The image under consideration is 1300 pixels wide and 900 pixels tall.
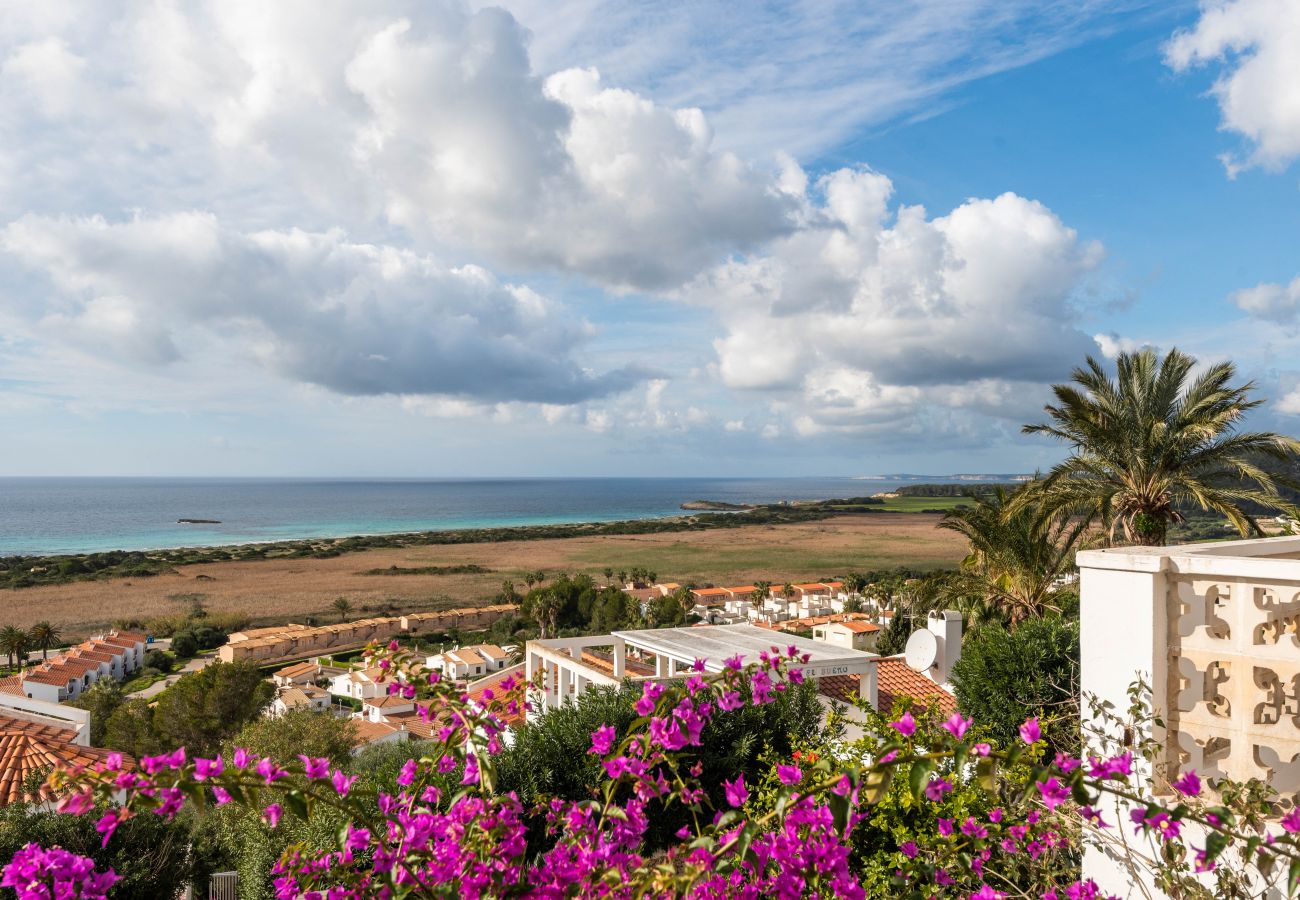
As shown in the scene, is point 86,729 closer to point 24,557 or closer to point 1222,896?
point 1222,896

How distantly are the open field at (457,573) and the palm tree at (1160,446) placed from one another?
5531 cm

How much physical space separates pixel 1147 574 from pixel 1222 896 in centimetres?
126

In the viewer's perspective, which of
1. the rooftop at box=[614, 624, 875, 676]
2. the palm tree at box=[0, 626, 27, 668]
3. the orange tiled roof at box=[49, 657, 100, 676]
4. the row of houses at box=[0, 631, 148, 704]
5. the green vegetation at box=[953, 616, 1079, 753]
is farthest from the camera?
the palm tree at box=[0, 626, 27, 668]

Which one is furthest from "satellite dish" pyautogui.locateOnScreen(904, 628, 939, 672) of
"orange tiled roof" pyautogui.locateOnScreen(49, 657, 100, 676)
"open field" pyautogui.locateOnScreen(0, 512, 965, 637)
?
"open field" pyautogui.locateOnScreen(0, 512, 965, 637)

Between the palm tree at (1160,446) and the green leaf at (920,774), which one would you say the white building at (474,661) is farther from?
the green leaf at (920,774)

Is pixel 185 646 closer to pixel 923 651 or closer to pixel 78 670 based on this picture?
pixel 78 670

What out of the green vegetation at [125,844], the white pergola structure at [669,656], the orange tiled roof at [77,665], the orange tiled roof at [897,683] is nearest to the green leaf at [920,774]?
the green vegetation at [125,844]

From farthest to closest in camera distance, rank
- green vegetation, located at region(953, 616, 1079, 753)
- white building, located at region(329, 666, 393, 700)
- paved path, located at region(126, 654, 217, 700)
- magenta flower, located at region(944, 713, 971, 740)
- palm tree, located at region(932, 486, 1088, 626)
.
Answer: paved path, located at region(126, 654, 217, 700) → white building, located at region(329, 666, 393, 700) → palm tree, located at region(932, 486, 1088, 626) → green vegetation, located at region(953, 616, 1079, 753) → magenta flower, located at region(944, 713, 971, 740)

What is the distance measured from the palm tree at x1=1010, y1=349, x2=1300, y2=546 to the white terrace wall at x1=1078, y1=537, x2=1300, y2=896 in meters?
10.0

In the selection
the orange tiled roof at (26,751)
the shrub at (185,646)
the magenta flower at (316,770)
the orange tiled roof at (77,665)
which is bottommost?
the shrub at (185,646)

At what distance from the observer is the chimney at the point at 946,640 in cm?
1409

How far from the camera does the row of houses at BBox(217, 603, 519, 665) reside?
4491 cm

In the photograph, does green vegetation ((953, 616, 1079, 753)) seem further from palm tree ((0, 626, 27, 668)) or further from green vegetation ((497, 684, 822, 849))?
palm tree ((0, 626, 27, 668))

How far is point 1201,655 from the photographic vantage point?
372 cm
